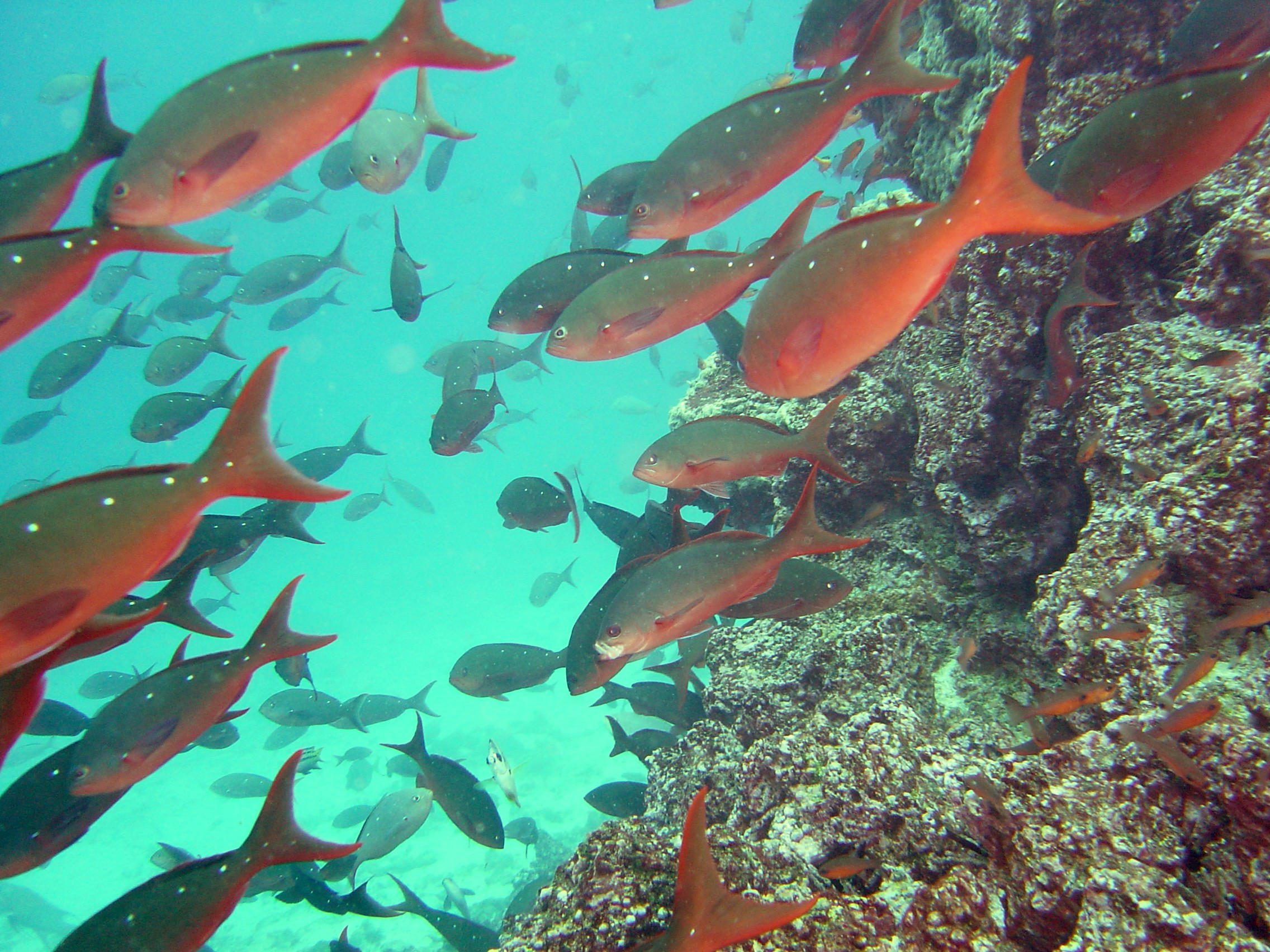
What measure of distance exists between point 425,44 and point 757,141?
4.55 feet

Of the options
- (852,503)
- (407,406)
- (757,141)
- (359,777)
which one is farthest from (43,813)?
(407,406)

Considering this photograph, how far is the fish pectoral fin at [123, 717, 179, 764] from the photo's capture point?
2.88m

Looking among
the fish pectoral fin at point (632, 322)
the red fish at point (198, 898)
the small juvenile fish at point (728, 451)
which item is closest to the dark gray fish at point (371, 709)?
the red fish at point (198, 898)

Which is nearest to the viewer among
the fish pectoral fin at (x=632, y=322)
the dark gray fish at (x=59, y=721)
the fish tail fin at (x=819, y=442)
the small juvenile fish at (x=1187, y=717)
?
the small juvenile fish at (x=1187, y=717)

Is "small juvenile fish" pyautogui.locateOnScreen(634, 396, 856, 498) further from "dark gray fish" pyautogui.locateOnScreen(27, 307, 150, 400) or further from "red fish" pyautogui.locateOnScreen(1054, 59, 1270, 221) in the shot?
"dark gray fish" pyautogui.locateOnScreen(27, 307, 150, 400)

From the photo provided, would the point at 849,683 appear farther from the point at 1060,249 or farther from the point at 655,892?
the point at 1060,249

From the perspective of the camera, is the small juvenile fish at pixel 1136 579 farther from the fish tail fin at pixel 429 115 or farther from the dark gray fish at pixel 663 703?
the fish tail fin at pixel 429 115

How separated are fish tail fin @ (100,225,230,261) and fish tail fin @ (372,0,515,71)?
104 centimetres

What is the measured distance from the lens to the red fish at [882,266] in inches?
63.1

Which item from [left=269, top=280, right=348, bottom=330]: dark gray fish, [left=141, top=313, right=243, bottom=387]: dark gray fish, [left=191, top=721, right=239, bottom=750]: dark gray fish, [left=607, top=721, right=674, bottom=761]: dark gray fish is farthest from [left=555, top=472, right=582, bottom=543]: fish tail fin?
[left=269, top=280, right=348, bottom=330]: dark gray fish

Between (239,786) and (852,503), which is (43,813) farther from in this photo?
(239,786)

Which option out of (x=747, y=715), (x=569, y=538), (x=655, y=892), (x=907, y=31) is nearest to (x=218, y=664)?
(x=655, y=892)

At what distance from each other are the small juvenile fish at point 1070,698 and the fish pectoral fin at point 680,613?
140 centimetres

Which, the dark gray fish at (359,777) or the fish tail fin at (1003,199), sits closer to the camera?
the fish tail fin at (1003,199)
